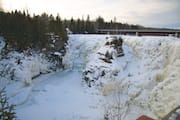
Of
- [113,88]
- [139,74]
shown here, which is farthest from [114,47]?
[113,88]

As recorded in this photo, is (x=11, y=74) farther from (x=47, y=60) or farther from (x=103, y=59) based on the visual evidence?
(x=103, y=59)

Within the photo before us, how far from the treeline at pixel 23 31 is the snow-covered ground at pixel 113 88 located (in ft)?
10.5

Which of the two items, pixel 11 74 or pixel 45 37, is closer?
pixel 11 74

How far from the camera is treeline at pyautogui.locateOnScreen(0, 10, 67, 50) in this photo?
2067 centimetres

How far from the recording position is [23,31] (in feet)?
72.1

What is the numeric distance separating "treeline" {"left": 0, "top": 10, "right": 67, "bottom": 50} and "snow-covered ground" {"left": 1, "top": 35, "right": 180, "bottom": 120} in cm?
321

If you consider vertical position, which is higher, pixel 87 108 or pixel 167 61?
pixel 167 61

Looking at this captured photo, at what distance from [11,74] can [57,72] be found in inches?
245

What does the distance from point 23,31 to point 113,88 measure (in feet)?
32.8

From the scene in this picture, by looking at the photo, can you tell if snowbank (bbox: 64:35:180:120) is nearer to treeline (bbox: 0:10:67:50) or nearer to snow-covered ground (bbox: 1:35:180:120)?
snow-covered ground (bbox: 1:35:180:120)

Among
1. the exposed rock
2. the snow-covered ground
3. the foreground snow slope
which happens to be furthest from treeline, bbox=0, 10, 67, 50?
the exposed rock

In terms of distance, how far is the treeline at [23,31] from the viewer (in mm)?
20672

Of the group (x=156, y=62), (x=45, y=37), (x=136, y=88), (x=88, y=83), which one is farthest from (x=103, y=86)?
(x=45, y=37)

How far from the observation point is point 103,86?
19.6m
